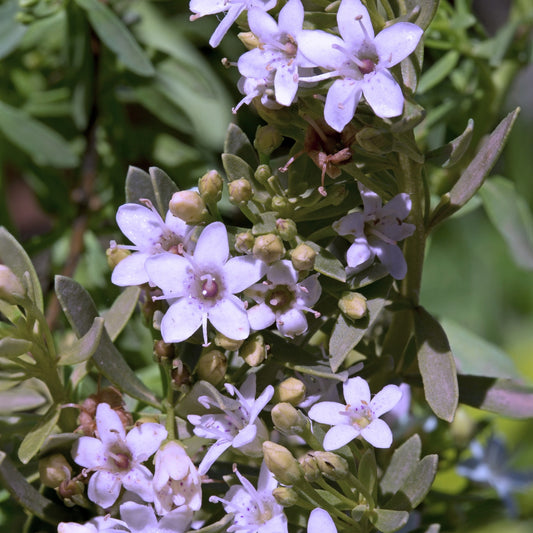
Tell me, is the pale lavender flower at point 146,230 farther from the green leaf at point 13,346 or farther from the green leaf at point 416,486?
the green leaf at point 416,486

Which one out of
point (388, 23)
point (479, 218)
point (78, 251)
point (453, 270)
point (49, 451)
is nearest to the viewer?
point (388, 23)

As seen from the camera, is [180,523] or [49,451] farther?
[49,451]

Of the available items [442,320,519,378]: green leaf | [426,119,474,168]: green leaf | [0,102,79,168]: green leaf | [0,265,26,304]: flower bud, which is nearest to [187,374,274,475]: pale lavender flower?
[0,265,26,304]: flower bud

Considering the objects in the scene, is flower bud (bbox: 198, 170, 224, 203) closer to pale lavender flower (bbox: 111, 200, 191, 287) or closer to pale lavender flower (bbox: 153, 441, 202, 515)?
pale lavender flower (bbox: 111, 200, 191, 287)

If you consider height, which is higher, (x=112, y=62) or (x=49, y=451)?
(x=112, y=62)

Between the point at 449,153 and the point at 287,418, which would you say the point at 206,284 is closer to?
the point at 287,418

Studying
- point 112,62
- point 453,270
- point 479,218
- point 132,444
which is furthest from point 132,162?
point 479,218

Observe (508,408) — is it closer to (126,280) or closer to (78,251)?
(126,280)
